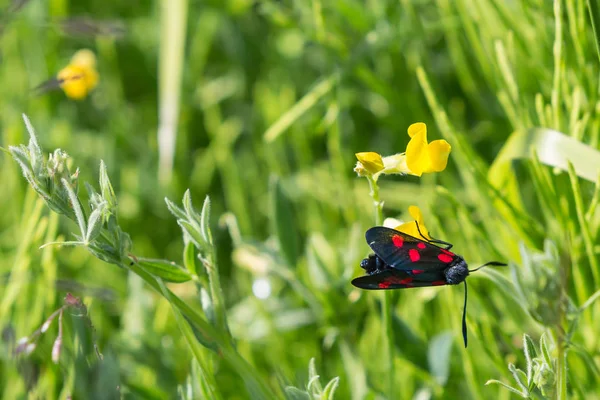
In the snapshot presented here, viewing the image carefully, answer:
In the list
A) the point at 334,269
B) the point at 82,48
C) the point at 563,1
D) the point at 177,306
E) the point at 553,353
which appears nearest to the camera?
→ the point at 177,306

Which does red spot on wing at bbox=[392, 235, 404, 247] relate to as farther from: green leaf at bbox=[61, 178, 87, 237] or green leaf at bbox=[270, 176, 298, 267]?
green leaf at bbox=[270, 176, 298, 267]

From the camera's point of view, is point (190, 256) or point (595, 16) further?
point (595, 16)

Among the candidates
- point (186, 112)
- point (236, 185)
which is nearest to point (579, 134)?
point (236, 185)

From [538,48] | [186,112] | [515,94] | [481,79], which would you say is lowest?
[515,94]

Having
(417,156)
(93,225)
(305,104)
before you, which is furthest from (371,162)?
(305,104)

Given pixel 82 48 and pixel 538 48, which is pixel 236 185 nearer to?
pixel 538 48

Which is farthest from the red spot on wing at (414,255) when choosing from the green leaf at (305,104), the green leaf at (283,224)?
the green leaf at (305,104)

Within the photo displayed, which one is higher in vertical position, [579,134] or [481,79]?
[481,79]

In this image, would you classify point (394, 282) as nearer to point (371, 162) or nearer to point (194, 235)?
point (371, 162)
